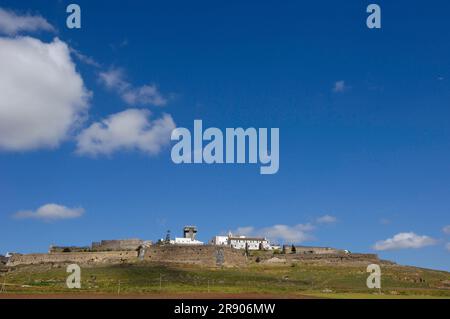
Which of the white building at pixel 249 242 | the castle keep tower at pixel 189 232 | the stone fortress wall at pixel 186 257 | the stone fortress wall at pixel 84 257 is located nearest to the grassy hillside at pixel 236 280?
the stone fortress wall at pixel 186 257

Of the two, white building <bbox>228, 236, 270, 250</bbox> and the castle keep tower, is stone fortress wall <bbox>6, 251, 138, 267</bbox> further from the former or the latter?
white building <bbox>228, 236, 270, 250</bbox>

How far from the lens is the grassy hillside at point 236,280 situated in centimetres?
6178

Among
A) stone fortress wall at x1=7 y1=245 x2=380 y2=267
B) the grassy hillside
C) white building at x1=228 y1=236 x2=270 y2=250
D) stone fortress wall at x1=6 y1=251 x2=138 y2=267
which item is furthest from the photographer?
white building at x1=228 y1=236 x2=270 y2=250

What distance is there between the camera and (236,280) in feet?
242

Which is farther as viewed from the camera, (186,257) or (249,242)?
(249,242)

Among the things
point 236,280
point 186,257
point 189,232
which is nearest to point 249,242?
point 189,232

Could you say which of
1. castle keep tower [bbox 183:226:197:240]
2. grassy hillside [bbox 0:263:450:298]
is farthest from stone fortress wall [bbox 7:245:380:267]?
castle keep tower [bbox 183:226:197:240]

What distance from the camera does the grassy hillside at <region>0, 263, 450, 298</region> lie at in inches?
2432

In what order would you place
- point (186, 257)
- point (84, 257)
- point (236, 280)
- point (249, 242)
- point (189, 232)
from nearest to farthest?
point (236, 280)
point (186, 257)
point (84, 257)
point (189, 232)
point (249, 242)

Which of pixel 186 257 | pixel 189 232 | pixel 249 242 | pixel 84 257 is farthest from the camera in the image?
pixel 249 242

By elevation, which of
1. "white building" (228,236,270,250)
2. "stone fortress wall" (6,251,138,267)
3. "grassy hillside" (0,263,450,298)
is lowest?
"grassy hillside" (0,263,450,298)

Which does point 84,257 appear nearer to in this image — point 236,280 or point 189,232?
point 189,232

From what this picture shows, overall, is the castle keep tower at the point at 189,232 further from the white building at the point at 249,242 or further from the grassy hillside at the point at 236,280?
the grassy hillside at the point at 236,280
